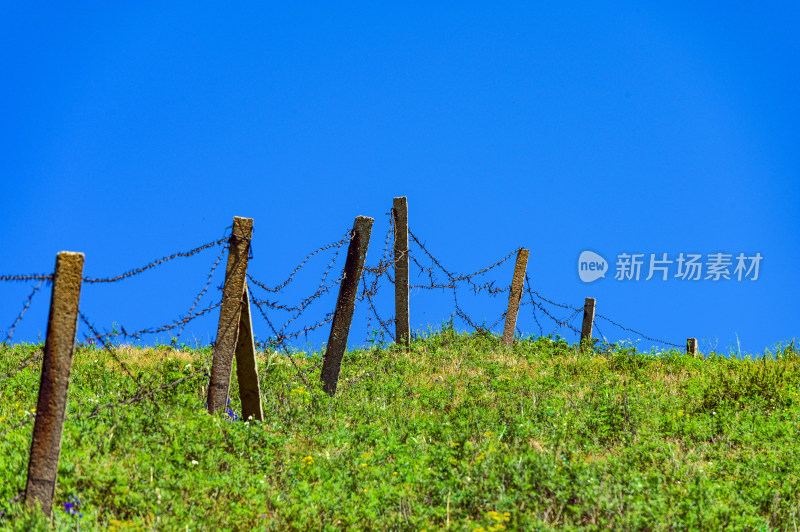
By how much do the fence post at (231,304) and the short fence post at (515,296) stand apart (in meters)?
Answer: 8.36

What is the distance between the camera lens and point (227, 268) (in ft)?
23.7

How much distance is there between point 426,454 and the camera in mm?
6465

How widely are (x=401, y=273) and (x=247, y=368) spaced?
5.95 meters

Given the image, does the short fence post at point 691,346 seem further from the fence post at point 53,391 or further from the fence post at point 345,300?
the fence post at point 53,391

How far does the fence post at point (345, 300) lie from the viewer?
937cm

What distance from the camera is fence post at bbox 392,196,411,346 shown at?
42.3 feet

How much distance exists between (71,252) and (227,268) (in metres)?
2.24

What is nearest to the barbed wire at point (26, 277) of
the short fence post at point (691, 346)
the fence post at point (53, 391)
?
the fence post at point (53, 391)

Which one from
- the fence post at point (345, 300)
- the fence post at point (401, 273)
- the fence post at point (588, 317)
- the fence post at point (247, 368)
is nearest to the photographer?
the fence post at point (247, 368)

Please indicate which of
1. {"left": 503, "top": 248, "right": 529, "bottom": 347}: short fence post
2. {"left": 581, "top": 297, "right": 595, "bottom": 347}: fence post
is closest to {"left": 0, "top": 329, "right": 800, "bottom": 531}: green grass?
{"left": 503, "top": 248, "right": 529, "bottom": 347}: short fence post

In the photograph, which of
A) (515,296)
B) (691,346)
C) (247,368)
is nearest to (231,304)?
(247,368)

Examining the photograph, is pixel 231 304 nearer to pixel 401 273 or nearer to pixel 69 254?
pixel 69 254

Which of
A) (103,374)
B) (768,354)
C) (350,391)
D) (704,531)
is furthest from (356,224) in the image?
(768,354)

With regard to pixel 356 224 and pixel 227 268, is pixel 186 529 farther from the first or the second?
pixel 356 224
